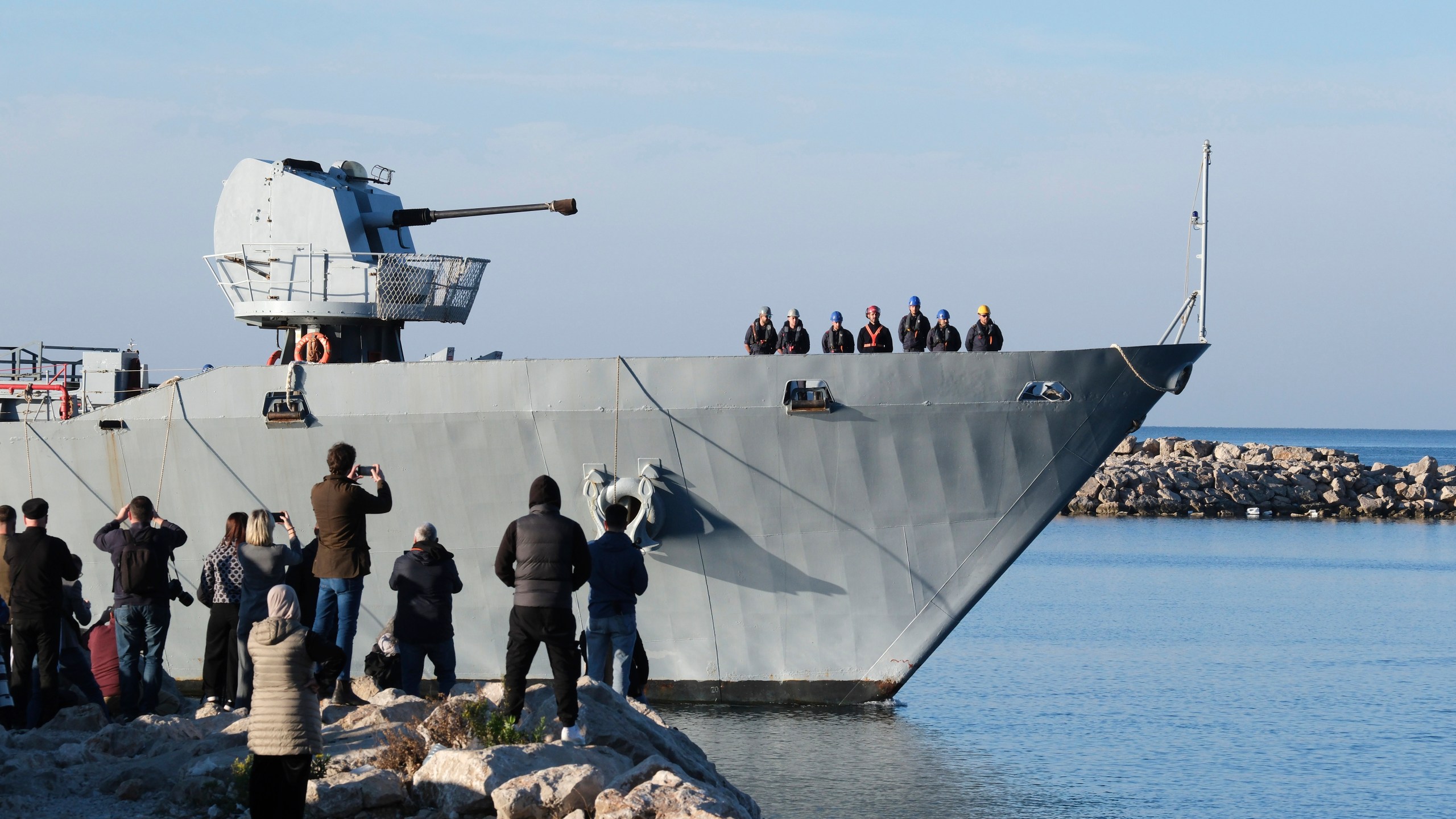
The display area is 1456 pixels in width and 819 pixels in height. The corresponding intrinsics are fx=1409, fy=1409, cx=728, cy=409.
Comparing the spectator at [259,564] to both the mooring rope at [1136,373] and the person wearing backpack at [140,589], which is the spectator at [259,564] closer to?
the person wearing backpack at [140,589]

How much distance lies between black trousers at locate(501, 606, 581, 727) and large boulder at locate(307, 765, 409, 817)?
995 millimetres

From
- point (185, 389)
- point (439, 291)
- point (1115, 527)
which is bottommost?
point (1115, 527)

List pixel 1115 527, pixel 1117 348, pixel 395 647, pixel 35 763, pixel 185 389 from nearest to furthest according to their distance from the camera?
1. pixel 35 763
2. pixel 395 647
3. pixel 1117 348
4. pixel 185 389
5. pixel 1115 527

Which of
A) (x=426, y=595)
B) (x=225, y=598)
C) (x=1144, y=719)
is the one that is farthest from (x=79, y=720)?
(x=1144, y=719)

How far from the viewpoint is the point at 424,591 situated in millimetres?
10258

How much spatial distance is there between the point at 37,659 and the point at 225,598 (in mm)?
1856

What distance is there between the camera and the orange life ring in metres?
16.4

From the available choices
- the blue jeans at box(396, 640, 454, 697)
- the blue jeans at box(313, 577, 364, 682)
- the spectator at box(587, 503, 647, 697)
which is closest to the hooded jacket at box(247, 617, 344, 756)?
the spectator at box(587, 503, 647, 697)

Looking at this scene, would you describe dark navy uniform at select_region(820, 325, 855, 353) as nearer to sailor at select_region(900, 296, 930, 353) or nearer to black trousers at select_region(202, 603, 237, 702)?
sailor at select_region(900, 296, 930, 353)

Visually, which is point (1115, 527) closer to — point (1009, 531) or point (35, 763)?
point (1009, 531)

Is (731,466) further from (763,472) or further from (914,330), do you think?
(914,330)

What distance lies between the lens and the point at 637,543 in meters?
15.0

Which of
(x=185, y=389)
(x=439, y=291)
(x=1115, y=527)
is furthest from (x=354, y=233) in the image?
(x=1115, y=527)

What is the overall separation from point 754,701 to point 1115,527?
36.5m
